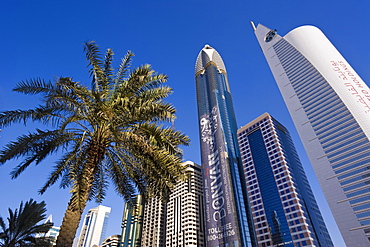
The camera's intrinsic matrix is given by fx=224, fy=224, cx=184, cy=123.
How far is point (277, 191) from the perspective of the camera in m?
85.2

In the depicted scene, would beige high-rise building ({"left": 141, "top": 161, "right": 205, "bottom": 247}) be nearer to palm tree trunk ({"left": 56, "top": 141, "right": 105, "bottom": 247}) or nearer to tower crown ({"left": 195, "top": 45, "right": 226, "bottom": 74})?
tower crown ({"left": 195, "top": 45, "right": 226, "bottom": 74})

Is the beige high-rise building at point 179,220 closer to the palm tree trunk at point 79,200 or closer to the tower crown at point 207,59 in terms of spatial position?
the tower crown at point 207,59

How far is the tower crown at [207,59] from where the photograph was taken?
139 meters

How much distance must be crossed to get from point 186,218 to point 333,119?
68.6m

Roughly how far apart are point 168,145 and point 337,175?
77639 mm

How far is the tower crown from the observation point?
456ft

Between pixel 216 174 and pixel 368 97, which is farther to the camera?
pixel 216 174

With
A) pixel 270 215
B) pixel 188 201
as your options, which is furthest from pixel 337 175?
pixel 188 201

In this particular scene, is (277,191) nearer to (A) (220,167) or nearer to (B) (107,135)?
(A) (220,167)

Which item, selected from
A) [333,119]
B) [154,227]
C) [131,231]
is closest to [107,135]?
[333,119]

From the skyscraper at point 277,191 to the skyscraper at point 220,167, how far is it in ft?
16.2

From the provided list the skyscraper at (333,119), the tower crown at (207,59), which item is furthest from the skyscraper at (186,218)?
the tower crown at (207,59)

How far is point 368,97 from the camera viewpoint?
73188 millimetres

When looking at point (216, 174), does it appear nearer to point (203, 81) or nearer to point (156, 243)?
point (156, 243)
